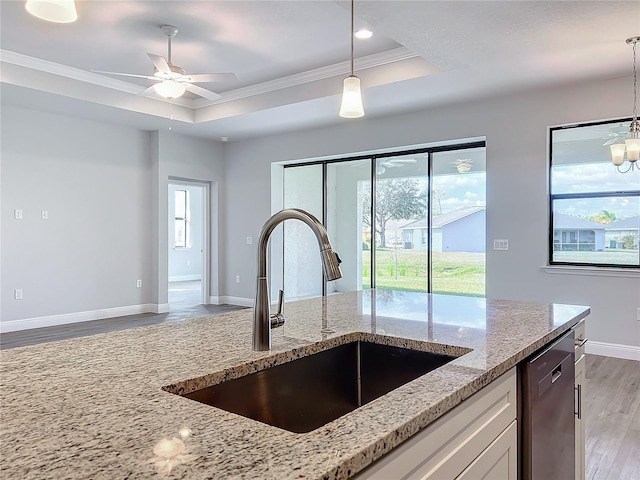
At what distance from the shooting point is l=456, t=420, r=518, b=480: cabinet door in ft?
3.45

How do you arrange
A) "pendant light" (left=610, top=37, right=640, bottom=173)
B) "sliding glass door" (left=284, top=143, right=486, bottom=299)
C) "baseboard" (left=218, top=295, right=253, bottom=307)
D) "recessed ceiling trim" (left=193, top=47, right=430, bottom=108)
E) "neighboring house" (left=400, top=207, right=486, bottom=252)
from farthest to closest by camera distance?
"baseboard" (left=218, top=295, right=253, bottom=307) → "sliding glass door" (left=284, top=143, right=486, bottom=299) → "neighboring house" (left=400, top=207, right=486, bottom=252) → "recessed ceiling trim" (left=193, top=47, right=430, bottom=108) → "pendant light" (left=610, top=37, right=640, bottom=173)

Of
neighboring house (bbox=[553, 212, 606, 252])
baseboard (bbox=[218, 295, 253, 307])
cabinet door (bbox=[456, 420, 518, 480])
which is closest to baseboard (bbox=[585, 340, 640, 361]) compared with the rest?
neighboring house (bbox=[553, 212, 606, 252])

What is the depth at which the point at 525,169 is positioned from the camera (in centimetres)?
497

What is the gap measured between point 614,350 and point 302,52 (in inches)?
169

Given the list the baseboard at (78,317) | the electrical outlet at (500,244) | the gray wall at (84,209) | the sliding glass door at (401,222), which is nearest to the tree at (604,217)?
the electrical outlet at (500,244)

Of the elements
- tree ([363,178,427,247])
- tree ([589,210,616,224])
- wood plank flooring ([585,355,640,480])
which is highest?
tree ([363,178,427,247])

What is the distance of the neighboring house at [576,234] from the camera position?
4.71 metres

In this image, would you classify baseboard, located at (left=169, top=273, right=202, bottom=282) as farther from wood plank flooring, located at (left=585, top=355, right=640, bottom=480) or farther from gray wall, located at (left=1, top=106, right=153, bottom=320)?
wood plank flooring, located at (left=585, top=355, right=640, bottom=480)

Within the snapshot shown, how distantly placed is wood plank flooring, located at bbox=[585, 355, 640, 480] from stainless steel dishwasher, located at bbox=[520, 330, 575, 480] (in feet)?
2.90

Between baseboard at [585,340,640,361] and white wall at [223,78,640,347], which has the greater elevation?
white wall at [223,78,640,347]

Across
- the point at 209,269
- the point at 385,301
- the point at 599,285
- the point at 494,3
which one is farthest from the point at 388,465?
the point at 209,269

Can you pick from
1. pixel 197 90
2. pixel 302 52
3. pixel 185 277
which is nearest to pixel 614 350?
pixel 302 52

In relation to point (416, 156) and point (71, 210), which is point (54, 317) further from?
point (416, 156)

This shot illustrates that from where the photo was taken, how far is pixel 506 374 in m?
1.23
